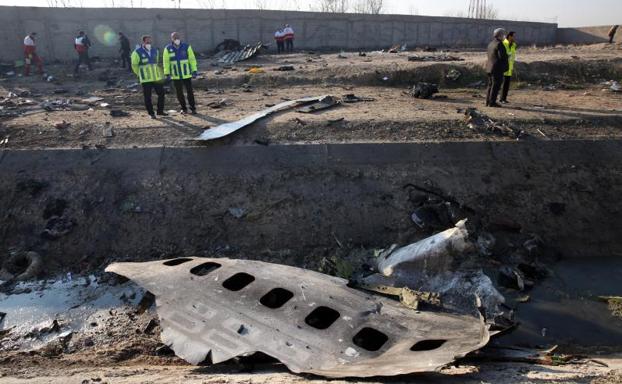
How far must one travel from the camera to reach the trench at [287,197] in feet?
21.9

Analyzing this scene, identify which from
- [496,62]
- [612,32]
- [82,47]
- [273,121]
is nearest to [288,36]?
[82,47]

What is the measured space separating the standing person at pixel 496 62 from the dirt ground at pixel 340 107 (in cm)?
45

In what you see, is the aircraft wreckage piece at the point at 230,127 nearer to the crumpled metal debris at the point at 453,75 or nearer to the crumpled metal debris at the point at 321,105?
the crumpled metal debris at the point at 321,105

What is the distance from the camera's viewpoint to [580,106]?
31.8 feet

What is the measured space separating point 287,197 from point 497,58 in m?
5.30

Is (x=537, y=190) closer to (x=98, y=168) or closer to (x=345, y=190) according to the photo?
(x=345, y=190)

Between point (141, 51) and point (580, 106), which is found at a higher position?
point (141, 51)

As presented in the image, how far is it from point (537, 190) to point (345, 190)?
301 centimetres

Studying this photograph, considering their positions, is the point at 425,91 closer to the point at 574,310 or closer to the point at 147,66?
the point at 147,66

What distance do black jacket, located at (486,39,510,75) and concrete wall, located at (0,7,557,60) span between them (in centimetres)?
1597

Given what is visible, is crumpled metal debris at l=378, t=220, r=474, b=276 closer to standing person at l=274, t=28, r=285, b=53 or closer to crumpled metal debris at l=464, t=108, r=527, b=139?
crumpled metal debris at l=464, t=108, r=527, b=139

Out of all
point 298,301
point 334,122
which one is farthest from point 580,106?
point 298,301

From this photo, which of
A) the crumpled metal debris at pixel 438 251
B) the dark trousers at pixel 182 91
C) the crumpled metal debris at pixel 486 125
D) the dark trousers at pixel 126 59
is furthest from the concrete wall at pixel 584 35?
the crumpled metal debris at pixel 438 251

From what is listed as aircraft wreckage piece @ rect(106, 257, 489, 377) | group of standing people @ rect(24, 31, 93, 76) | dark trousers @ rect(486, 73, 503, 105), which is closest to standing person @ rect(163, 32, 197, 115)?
aircraft wreckage piece @ rect(106, 257, 489, 377)
